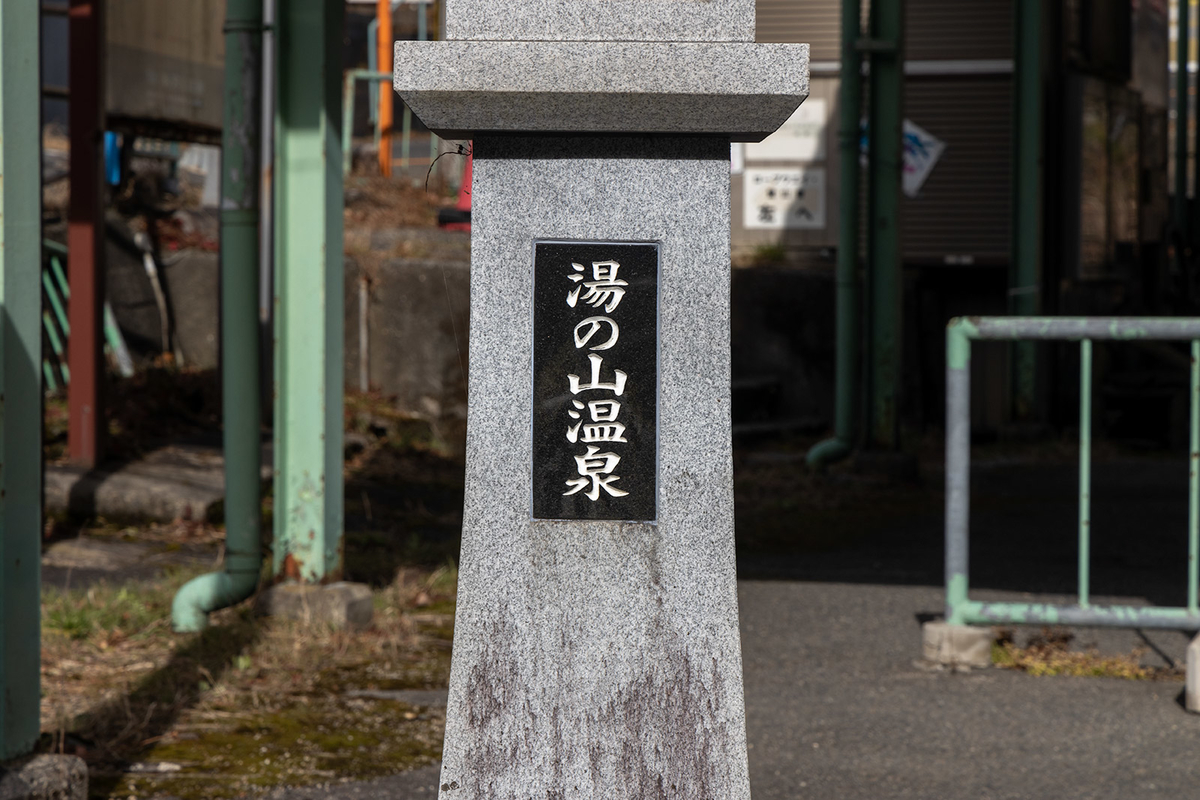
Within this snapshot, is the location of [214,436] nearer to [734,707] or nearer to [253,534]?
[253,534]

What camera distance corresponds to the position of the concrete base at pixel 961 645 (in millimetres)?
4703

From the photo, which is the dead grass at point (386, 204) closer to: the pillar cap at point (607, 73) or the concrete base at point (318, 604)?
the concrete base at point (318, 604)

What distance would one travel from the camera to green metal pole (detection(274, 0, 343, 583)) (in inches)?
193

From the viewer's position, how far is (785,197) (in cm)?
A: 1270

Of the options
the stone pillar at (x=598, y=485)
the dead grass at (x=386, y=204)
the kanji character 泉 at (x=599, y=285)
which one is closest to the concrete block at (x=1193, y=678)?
the stone pillar at (x=598, y=485)

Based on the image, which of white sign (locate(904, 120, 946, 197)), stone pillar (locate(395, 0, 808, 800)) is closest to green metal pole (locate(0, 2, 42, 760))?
stone pillar (locate(395, 0, 808, 800))

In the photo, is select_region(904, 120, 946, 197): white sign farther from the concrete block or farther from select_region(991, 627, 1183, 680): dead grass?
the concrete block

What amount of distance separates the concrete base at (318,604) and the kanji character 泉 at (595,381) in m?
2.67

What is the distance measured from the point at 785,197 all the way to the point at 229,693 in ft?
30.8

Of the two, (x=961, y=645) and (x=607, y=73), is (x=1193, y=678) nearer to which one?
(x=961, y=645)

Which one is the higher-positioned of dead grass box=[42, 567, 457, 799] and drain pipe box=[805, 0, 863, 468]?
drain pipe box=[805, 0, 863, 468]

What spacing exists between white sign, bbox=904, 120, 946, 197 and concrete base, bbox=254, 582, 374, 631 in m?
8.78

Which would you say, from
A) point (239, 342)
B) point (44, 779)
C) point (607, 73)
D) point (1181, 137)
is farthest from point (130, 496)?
point (1181, 137)

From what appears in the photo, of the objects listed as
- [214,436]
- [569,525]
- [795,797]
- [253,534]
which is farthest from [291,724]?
[214,436]
